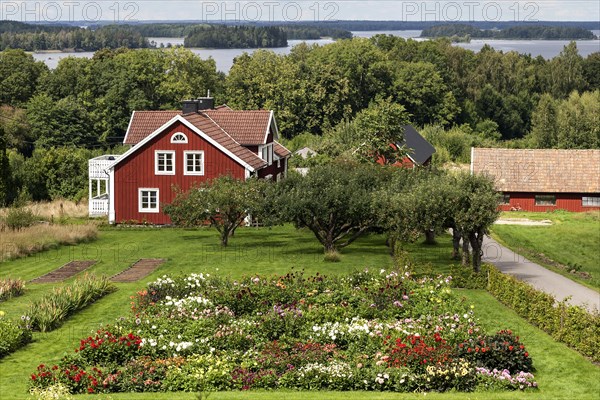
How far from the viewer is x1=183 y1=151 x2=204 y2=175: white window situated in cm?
5300

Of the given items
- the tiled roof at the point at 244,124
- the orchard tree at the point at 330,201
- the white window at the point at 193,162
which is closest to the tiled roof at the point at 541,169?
the tiled roof at the point at 244,124

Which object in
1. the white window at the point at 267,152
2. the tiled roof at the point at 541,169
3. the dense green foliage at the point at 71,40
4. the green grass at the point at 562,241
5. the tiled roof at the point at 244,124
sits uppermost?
the dense green foliage at the point at 71,40

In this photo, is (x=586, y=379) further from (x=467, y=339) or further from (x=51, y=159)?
(x=51, y=159)

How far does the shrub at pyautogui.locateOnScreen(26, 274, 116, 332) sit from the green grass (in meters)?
19.1

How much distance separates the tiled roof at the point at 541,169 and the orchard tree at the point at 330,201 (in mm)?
26445

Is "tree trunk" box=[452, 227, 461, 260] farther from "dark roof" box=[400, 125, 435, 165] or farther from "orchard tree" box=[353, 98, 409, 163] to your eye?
"dark roof" box=[400, 125, 435, 165]

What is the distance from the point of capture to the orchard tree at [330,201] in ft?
127

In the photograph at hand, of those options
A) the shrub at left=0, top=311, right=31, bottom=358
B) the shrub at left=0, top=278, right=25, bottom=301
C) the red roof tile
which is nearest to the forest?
the red roof tile

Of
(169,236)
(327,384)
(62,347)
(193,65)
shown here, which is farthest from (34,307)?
(193,65)

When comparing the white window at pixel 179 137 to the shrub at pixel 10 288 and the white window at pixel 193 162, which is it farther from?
the shrub at pixel 10 288

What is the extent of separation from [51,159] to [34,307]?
40008 mm

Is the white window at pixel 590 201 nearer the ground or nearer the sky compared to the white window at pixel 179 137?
nearer the ground

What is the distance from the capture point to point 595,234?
179 ft

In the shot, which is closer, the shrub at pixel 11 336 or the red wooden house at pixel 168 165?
the shrub at pixel 11 336
